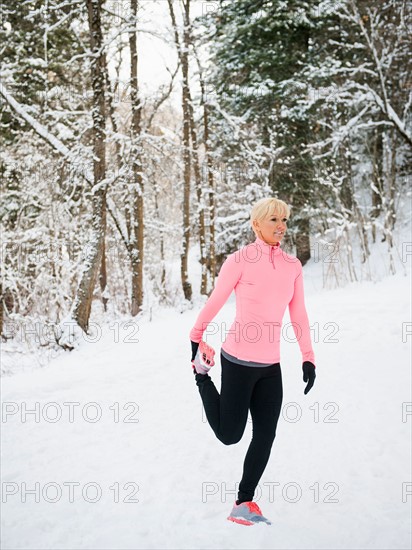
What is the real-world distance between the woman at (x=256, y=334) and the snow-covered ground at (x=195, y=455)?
701 mm

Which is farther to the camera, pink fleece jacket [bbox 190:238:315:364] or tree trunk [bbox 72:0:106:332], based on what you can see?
tree trunk [bbox 72:0:106:332]

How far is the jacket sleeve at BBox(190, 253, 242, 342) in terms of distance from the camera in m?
2.51

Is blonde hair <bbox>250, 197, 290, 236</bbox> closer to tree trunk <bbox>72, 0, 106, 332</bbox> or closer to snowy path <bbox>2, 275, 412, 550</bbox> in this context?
snowy path <bbox>2, 275, 412, 550</bbox>

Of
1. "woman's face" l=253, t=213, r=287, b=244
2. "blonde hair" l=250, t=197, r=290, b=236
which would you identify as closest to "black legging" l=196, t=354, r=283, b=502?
"woman's face" l=253, t=213, r=287, b=244

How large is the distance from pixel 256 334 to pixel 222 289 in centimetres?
32

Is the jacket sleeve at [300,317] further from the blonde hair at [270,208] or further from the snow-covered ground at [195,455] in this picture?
the snow-covered ground at [195,455]

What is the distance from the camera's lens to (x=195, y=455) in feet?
12.5

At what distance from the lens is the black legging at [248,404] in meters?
2.57

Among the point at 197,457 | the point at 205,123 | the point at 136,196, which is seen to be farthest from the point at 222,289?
the point at 205,123

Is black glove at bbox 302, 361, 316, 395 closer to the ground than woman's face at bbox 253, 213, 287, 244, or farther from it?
closer to the ground

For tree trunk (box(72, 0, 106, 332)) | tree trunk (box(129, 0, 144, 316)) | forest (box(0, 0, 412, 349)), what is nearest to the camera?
tree trunk (box(72, 0, 106, 332))

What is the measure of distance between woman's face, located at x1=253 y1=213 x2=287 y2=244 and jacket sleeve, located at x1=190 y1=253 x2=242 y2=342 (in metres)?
0.19

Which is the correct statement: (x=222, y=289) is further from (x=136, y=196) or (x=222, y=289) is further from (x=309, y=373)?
(x=136, y=196)

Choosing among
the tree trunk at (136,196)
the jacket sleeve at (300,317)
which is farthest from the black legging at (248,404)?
the tree trunk at (136,196)
